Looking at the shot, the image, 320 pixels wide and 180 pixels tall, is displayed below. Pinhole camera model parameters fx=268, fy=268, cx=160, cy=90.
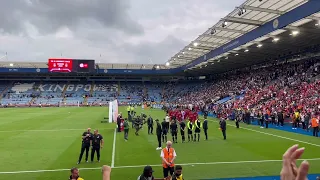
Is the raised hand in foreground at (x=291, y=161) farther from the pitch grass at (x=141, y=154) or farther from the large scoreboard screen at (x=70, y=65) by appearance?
the large scoreboard screen at (x=70, y=65)

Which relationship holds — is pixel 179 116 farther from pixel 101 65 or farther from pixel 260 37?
pixel 101 65

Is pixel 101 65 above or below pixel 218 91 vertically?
above

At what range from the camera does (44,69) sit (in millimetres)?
71000

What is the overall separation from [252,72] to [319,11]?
34.2 m

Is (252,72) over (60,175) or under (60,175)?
over

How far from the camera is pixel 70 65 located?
66.7 metres

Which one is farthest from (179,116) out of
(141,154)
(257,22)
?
(141,154)

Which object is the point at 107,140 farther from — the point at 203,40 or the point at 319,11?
the point at 203,40

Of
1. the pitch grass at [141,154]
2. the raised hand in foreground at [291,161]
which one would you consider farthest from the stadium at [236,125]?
the raised hand in foreground at [291,161]

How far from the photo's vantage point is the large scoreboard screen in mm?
65125

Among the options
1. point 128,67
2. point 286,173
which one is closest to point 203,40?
point 286,173

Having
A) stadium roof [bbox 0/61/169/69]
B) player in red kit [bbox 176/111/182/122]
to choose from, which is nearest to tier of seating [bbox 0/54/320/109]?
stadium roof [bbox 0/61/169/69]

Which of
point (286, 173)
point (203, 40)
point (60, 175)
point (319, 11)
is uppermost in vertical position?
point (203, 40)

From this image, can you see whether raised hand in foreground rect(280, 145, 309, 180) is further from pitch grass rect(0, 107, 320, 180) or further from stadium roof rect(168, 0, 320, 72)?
stadium roof rect(168, 0, 320, 72)
